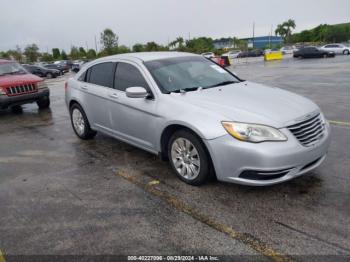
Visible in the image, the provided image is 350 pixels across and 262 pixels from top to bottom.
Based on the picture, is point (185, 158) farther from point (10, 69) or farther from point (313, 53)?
point (313, 53)

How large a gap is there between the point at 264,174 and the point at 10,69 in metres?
10.0

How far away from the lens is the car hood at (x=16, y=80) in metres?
9.73

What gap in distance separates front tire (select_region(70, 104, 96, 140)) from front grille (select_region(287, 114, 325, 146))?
3950 mm

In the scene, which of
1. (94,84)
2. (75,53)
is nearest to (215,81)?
Answer: (94,84)

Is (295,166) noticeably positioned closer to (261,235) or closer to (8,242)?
(261,235)

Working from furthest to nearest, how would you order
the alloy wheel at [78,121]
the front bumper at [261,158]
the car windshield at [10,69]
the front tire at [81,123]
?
the car windshield at [10,69] < the alloy wheel at [78,121] < the front tire at [81,123] < the front bumper at [261,158]

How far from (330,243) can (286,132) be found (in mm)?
1181

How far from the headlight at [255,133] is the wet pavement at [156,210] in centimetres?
73

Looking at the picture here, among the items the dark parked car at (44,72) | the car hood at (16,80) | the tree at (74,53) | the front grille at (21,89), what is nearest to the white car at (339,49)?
the dark parked car at (44,72)

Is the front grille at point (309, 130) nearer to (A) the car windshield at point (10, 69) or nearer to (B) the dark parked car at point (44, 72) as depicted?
(A) the car windshield at point (10, 69)

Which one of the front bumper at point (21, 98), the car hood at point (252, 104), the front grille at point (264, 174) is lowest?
the front grille at point (264, 174)

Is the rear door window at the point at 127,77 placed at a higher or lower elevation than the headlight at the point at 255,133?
higher

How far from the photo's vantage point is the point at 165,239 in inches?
122

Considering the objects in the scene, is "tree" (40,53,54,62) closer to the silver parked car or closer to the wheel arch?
the silver parked car
